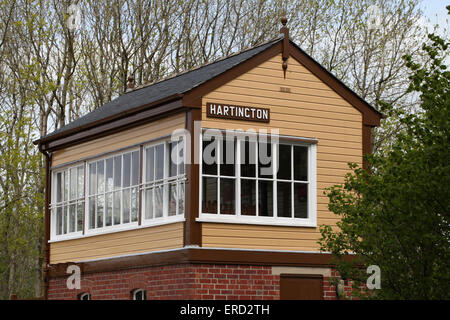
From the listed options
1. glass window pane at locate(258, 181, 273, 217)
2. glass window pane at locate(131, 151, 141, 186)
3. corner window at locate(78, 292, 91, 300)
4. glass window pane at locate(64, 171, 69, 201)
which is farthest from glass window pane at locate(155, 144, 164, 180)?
glass window pane at locate(64, 171, 69, 201)

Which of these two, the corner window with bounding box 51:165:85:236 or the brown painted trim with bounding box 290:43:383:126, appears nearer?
the brown painted trim with bounding box 290:43:383:126

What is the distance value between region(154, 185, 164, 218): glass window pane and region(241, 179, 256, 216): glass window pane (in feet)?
5.60

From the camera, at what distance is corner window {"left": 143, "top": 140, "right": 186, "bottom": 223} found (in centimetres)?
1709

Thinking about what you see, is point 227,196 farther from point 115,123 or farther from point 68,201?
point 68,201

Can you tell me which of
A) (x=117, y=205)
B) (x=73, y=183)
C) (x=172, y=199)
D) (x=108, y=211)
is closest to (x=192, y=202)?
(x=172, y=199)

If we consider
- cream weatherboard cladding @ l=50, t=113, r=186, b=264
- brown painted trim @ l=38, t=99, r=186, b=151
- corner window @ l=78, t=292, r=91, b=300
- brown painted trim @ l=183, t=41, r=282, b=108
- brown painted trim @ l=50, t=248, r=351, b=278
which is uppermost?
brown painted trim @ l=183, t=41, r=282, b=108

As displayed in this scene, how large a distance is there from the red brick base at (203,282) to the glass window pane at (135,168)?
1981mm

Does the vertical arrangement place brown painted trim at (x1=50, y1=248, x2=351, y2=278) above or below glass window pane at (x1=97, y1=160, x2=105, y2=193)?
below

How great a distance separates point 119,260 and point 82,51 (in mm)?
16994

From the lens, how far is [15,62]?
3456 cm

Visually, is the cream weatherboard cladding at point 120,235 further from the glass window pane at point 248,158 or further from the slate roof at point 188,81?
the glass window pane at point 248,158

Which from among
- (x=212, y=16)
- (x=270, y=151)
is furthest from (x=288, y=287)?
(x=212, y=16)

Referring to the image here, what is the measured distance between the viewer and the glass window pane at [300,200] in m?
18.0

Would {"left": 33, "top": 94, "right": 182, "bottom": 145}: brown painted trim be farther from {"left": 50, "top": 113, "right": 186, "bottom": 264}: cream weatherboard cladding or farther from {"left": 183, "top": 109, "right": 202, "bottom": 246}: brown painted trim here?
{"left": 183, "top": 109, "right": 202, "bottom": 246}: brown painted trim
